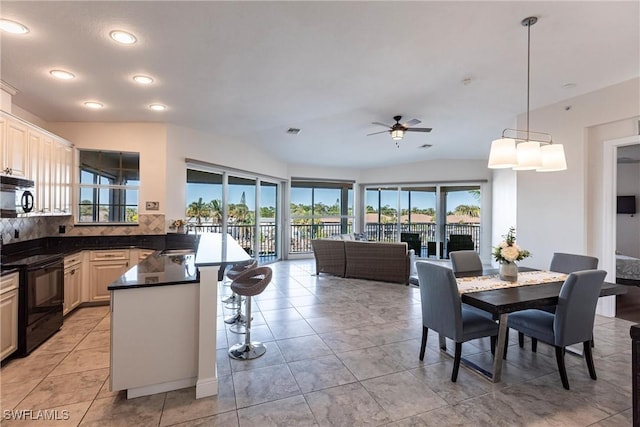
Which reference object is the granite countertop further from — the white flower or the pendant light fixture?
the white flower

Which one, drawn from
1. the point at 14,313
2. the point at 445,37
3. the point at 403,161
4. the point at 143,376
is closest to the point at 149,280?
the point at 143,376

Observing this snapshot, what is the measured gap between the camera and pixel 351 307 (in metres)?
4.52

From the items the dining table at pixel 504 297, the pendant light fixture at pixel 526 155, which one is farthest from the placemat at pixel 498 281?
the pendant light fixture at pixel 526 155

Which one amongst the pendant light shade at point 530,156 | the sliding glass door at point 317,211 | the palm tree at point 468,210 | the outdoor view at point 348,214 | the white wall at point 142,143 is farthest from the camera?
the sliding glass door at point 317,211

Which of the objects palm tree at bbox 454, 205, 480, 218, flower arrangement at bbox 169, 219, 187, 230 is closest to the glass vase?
flower arrangement at bbox 169, 219, 187, 230

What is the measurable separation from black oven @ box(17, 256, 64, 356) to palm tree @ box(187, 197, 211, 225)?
2143 millimetres

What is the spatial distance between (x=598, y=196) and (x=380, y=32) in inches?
150

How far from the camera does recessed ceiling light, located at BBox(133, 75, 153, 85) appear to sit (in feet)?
10.4

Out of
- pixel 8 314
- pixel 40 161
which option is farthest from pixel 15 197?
pixel 8 314

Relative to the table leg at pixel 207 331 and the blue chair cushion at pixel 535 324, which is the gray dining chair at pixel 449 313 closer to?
the blue chair cushion at pixel 535 324

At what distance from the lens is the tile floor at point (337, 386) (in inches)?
84.1

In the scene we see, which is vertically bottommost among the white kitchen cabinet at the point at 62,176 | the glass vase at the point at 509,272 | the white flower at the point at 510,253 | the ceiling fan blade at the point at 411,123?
the glass vase at the point at 509,272

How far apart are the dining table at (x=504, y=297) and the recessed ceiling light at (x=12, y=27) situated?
158 inches

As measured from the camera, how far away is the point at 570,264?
352 cm
